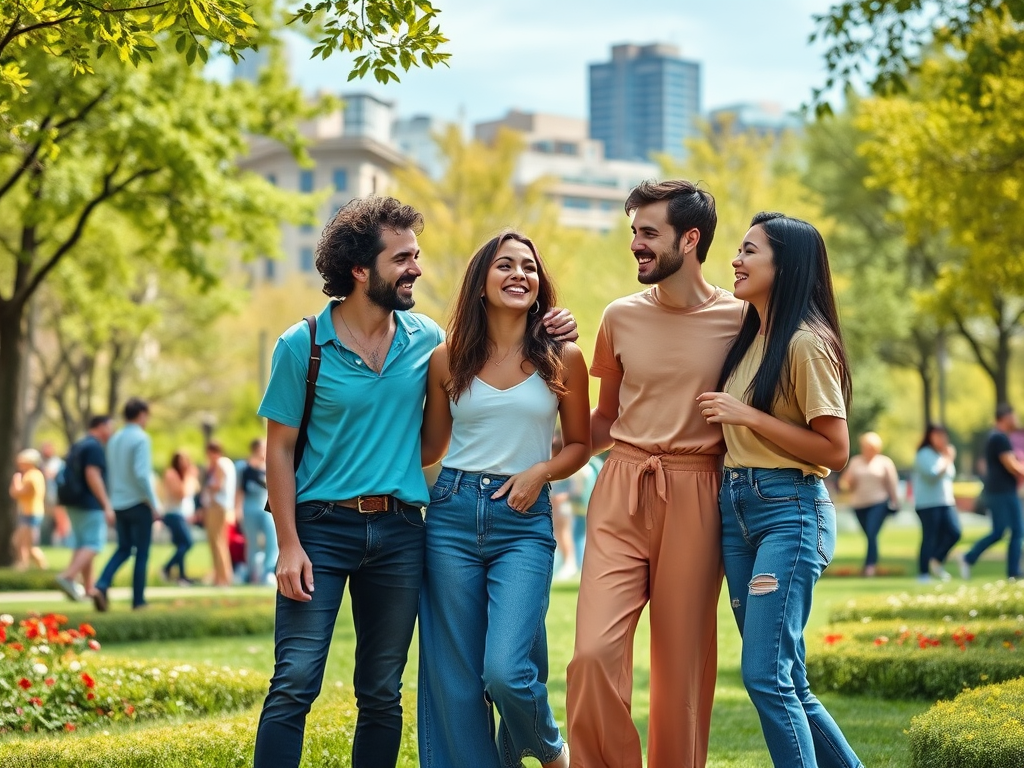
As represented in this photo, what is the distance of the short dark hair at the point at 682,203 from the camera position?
539 cm

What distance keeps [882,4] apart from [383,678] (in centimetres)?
746

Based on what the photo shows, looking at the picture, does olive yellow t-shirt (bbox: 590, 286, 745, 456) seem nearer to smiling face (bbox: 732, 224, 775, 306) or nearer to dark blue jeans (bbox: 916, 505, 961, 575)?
smiling face (bbox: 732, 224, 775, 306)

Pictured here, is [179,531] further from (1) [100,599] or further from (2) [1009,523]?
(2) [1009,523]

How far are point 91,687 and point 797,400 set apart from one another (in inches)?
177

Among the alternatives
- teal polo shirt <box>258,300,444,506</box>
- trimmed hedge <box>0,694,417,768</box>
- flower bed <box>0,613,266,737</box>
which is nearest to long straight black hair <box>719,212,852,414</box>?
teal polo shirt <box>258,300,444,506</box>

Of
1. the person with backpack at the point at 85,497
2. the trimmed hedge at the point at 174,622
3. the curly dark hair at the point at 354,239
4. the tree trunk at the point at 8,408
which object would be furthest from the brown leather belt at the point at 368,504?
the tree trunk at the point at 8,408

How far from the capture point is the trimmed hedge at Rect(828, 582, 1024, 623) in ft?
36.7

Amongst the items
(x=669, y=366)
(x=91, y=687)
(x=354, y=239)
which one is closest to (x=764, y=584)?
(x=669, y=366)

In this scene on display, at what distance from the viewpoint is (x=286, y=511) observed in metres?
4.99

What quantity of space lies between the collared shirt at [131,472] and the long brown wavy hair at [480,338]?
28.7 feet

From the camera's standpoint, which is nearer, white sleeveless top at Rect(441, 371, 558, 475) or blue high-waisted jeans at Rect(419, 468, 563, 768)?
blue high-waisted jeans at Rect(419, 468, 563, 768)

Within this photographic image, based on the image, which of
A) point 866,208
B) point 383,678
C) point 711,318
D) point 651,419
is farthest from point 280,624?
point 866,208

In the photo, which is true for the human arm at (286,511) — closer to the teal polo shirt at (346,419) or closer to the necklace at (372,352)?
the teal polo shirt at (346,419)

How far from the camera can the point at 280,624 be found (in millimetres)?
5008
